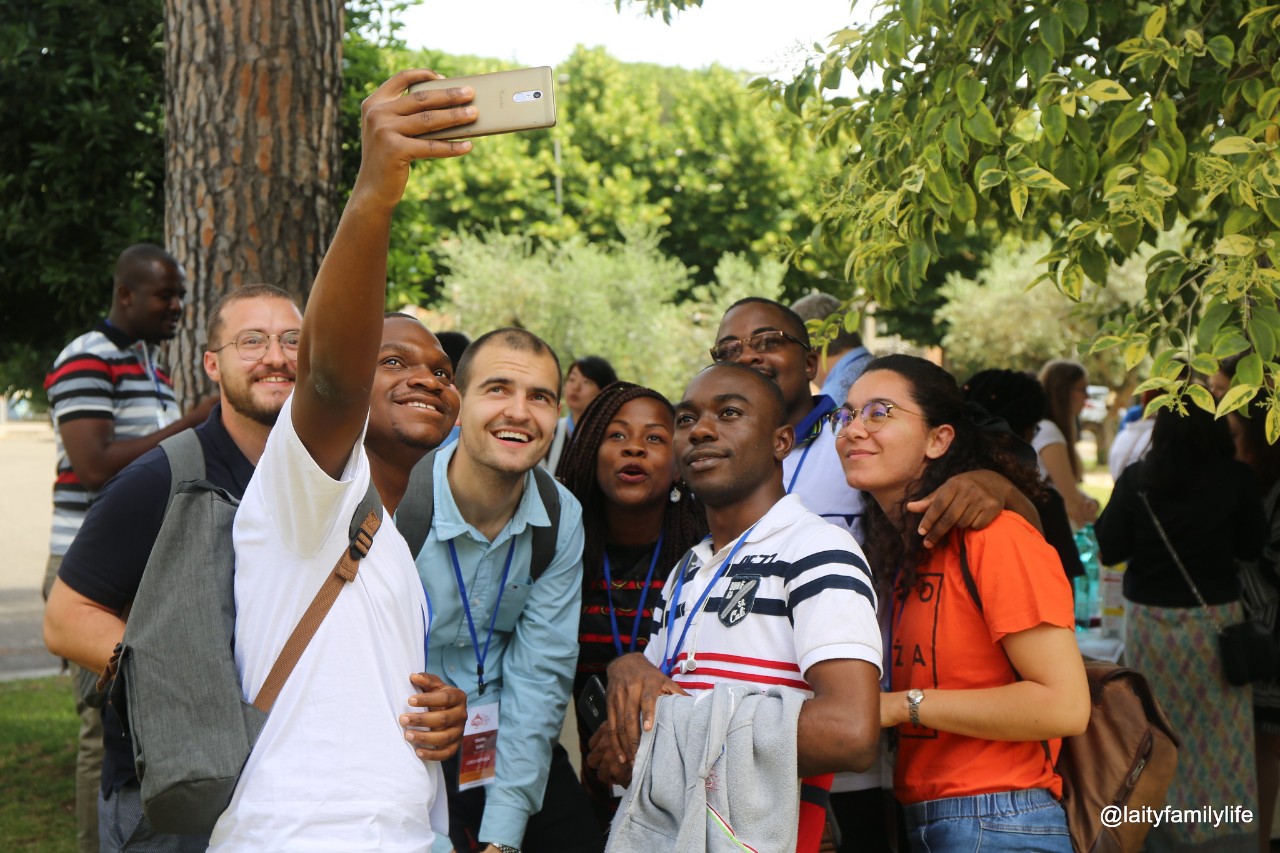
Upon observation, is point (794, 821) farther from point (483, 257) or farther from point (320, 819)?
point (483, 257)

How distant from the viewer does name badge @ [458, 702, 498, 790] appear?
10.7ft

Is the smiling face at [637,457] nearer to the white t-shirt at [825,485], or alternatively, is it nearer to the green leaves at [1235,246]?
the white t-shirt at [825,485]

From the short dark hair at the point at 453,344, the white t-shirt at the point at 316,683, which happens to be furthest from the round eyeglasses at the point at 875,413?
the short dark hair at the point at 453,344

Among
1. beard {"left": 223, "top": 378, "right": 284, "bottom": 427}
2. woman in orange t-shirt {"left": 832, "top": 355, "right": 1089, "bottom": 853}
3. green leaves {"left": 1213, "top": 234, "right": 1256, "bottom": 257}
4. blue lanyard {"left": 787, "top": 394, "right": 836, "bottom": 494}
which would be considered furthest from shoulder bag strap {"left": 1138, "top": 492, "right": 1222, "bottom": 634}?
beard {"left": 223, "top": 378, "right": 284, "bottom": 427}

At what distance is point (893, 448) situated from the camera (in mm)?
3168

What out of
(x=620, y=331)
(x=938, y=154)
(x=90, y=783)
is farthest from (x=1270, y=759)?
(x=620, y=331)

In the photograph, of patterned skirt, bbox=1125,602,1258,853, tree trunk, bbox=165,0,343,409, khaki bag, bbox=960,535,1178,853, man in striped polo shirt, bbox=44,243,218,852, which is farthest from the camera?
patterned skirt, bbox=1125,602,1258,853

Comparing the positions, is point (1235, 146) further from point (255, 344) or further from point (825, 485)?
point (255, 344)

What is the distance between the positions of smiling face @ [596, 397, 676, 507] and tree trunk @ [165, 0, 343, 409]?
6.26 ft

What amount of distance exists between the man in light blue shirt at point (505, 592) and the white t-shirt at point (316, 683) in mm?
961

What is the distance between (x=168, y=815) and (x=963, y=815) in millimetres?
1781

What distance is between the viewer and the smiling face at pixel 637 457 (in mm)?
3691

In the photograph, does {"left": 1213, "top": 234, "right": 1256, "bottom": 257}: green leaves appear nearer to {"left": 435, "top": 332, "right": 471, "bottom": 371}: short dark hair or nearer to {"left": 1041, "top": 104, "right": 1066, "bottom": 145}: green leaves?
{"left": 1041, "top": 104, "right": 1066, "bottom": 145}: green leaves

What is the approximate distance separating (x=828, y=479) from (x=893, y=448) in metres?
0.65
